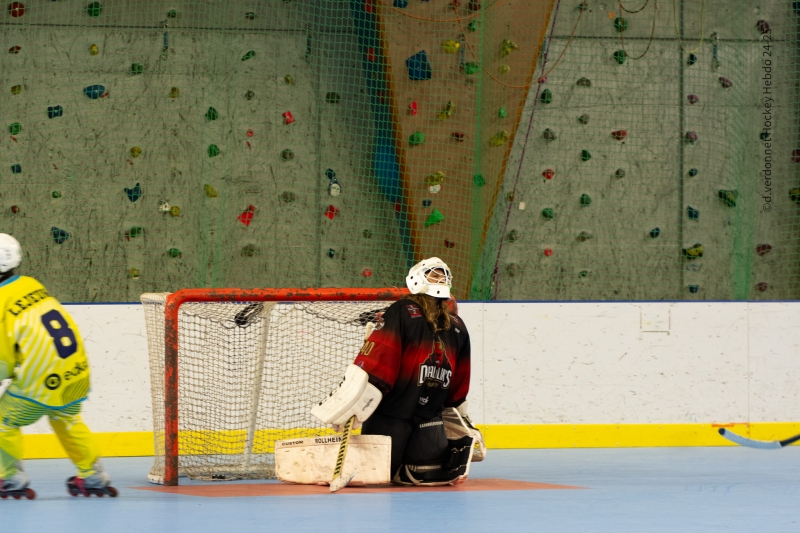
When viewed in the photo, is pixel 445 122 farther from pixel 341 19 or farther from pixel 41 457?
pixel 41 457

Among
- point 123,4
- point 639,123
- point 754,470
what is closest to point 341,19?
point 123,4

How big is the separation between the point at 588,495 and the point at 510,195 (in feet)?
13.9

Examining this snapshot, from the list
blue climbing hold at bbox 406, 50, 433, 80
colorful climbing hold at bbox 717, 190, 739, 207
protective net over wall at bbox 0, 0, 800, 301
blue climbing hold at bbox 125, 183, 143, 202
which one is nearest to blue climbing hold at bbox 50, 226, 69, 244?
protective net over wall at bbox 0, 0, 800, 301

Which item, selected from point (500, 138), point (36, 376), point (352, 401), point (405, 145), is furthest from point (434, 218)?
point (36, 376)

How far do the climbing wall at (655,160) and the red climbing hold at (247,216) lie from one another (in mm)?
2029

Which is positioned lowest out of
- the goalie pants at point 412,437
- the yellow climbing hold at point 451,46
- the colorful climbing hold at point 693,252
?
the goalie pants at point 412,437

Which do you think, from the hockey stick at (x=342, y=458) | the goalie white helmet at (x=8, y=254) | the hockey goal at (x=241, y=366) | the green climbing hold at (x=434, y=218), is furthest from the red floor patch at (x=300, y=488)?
the green climbing hold at (x=434, y=218)

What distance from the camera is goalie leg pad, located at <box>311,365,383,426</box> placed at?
201 inches

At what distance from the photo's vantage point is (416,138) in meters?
8.45

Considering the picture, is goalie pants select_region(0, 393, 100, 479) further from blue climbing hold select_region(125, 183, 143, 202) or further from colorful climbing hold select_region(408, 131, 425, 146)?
colorful climbing hold select_region(408, 131, 425, 146)

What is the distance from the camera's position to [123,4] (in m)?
8.59

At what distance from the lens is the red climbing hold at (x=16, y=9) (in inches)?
331

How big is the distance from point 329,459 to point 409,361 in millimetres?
638

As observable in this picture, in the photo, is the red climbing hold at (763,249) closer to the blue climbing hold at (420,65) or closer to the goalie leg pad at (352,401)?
the blue climbing hold at (420,65)
